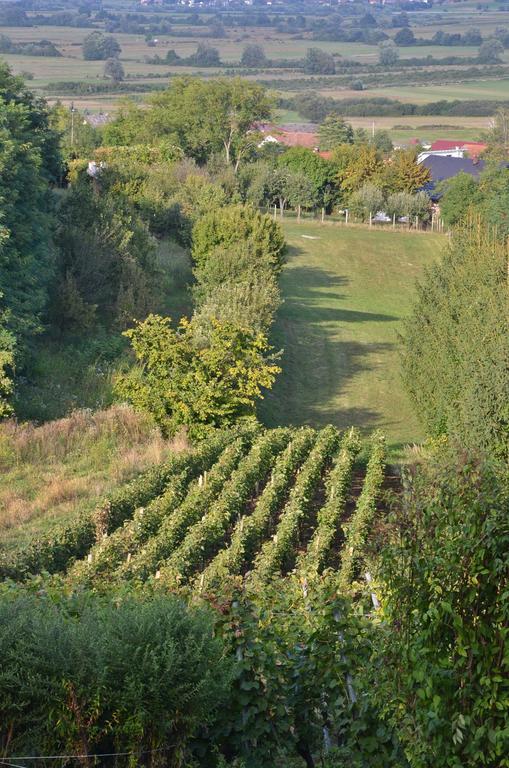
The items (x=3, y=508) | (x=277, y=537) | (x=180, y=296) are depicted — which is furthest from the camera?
(x=180, y=296)

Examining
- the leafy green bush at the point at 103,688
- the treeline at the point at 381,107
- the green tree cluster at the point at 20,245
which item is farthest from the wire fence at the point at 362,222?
the treeline at the point at 381,107

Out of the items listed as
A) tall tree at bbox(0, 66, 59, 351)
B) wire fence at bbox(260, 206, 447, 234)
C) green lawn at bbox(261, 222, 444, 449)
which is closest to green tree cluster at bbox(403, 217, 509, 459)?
green lawn at bbox(261, 222, 444, 449)

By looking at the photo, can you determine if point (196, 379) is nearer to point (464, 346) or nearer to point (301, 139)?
point (464, 346)

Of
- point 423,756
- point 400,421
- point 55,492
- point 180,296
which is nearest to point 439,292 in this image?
point 400,421

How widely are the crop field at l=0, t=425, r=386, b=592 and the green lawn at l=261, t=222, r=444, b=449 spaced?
5.19 meters

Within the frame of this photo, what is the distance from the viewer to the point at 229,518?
17.7 metres

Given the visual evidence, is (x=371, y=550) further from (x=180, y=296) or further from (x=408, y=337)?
(x=180, y=296)

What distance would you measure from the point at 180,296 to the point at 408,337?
13304 millimetres

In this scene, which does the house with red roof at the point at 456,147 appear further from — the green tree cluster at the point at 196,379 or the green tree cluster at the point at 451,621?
the green tree cluster at the point at 451,621

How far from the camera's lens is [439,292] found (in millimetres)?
25516

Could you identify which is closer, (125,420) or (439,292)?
(125,420)

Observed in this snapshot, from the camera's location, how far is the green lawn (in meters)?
29.0

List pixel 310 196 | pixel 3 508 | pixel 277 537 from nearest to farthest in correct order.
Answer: pixel 277 537 → pixel 3 508 → pixel 310 196

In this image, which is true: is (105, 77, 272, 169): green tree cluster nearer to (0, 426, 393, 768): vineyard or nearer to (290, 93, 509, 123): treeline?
(0, 426, 393, 768): vineyard
